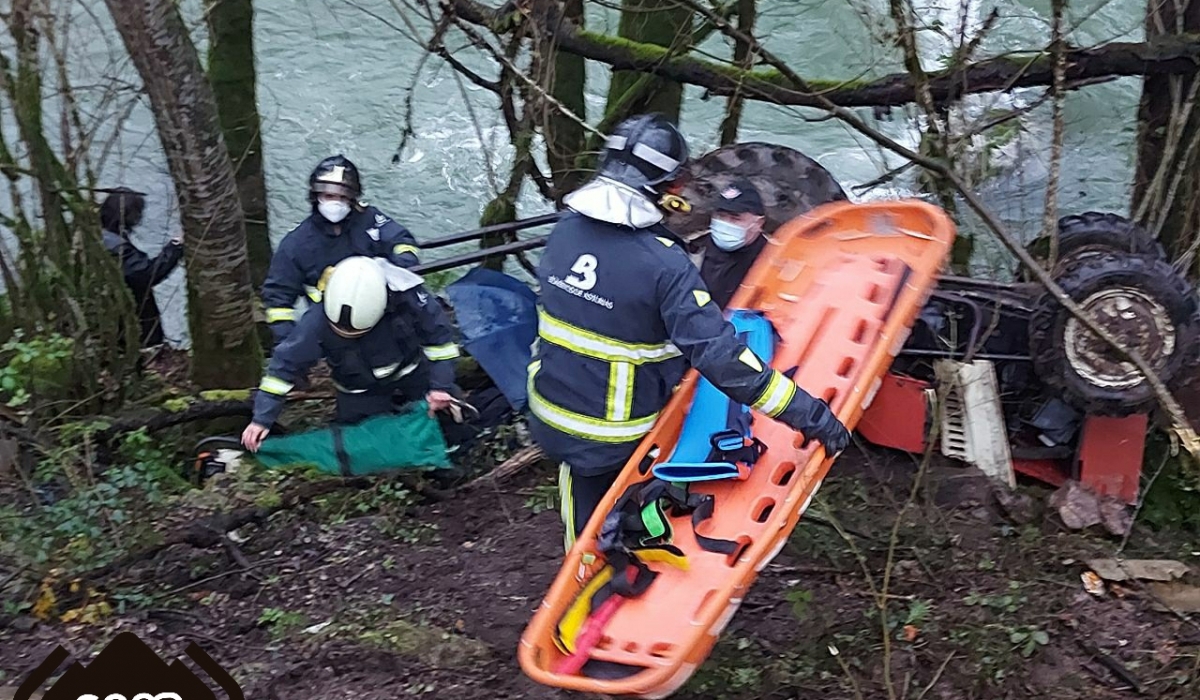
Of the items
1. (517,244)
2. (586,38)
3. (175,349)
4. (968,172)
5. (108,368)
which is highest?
(586,38)

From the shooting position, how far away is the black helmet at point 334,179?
502 centimetres

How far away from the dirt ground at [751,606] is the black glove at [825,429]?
402 millimetres

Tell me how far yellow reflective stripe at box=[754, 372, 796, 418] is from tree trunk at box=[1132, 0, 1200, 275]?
2.78 m

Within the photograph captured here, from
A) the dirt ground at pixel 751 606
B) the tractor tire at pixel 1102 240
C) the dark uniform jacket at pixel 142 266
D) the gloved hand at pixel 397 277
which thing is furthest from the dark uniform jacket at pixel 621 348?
the dark uniform jacket at pixel 142 266

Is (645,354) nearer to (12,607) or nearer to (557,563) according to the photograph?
(557,563)

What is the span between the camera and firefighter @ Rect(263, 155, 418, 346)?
16.6ft

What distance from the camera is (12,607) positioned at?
4.19 m

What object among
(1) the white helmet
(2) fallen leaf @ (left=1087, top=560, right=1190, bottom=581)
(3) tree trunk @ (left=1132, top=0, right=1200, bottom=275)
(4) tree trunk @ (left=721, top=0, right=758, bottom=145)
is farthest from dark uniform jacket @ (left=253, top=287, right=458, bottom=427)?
(3) tree trunk @ (left=1132, top=0, right=1200, bottom=275)

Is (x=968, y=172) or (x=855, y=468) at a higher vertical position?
(x=968, y=172)

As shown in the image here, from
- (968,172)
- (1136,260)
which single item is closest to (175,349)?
(968,172)

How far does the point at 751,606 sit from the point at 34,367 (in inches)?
143

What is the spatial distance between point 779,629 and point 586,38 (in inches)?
135

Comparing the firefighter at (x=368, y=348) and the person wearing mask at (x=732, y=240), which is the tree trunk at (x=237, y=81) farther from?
the person wearing mask at (x=732, y=240)

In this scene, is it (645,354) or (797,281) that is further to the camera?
(797,281)
